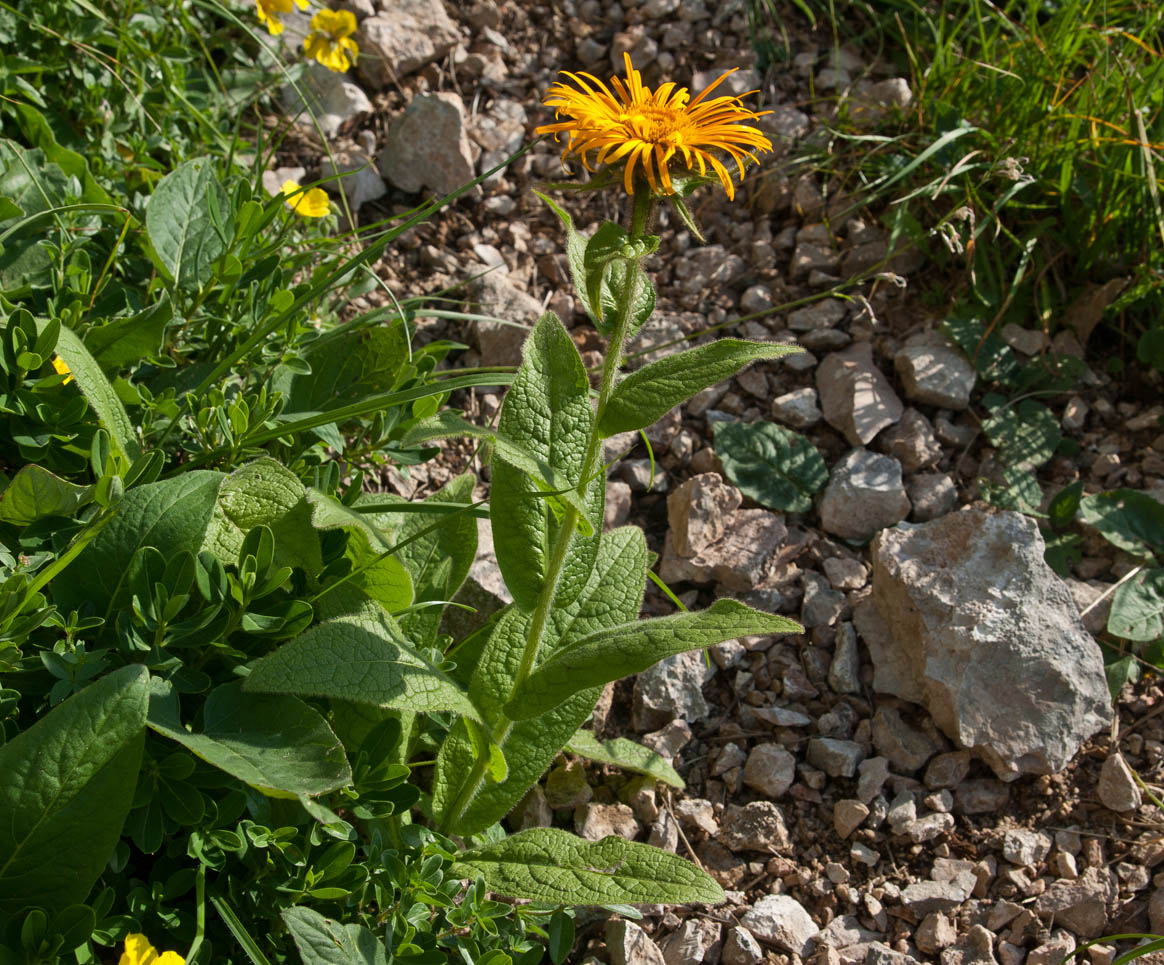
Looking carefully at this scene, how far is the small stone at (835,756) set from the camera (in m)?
2.50

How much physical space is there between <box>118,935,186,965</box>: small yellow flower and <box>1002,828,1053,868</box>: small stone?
1.76 m

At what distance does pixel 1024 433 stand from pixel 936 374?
0.31 meters

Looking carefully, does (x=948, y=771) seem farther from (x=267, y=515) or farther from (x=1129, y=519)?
(x=267, y=515)

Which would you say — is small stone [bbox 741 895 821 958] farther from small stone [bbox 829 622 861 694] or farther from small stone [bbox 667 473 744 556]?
small stone [bbox 667 473 744 556]

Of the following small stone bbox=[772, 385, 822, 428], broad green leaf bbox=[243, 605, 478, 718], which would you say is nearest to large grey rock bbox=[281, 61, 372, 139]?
small stone bbox=[772, 385, 822, 428]

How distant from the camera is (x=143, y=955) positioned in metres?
1.64

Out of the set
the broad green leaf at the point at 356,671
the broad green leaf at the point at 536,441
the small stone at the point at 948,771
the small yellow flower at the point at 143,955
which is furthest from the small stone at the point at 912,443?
the small yellow flower at the point at 143,955

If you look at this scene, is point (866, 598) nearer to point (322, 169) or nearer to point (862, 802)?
point (862, 802)

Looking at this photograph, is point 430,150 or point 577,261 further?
point 430,150

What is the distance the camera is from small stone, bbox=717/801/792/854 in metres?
2.38

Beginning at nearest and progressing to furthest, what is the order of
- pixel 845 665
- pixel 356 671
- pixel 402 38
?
pixel 356 671
pixel 845 665
pixel 402 38

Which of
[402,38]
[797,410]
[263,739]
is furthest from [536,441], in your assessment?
[402,38]

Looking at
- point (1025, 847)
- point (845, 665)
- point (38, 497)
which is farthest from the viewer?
point (845, 665)

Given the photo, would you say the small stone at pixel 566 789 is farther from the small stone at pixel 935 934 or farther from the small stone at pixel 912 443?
the small stone at pixel 912 443
